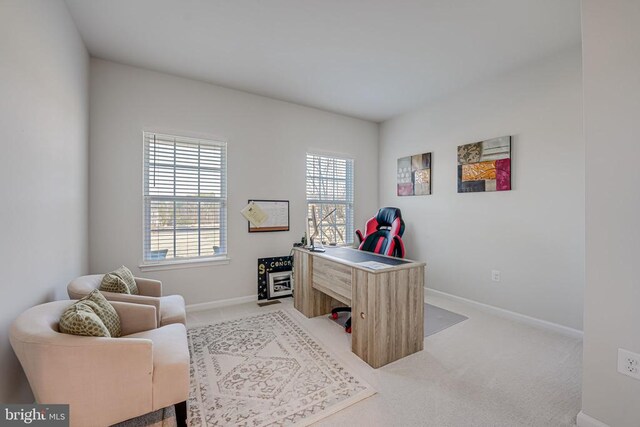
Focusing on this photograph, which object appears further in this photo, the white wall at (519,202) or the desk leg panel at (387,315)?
the white wall at (519,202)

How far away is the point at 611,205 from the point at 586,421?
1241 mm

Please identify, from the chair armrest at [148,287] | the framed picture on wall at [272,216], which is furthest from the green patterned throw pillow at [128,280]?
the framed picture on wall at [272,216]

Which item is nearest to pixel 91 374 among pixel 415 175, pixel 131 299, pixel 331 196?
pixel 131 299

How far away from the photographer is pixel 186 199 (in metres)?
3.28

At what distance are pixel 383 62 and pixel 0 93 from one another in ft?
9.70

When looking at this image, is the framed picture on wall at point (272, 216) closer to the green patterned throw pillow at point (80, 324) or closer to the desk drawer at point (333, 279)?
the desk drawer at point (333, 279)

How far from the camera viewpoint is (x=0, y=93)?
127cm

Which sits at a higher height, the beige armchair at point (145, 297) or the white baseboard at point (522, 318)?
the beige armchair at point (145, 297)

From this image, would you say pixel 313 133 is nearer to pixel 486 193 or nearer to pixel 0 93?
pixel 486 193

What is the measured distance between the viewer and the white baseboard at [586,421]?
4.81 feet

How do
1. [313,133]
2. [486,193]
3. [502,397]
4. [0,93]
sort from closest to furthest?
[0,93] < [502,397] < [486,193] < [313,133]

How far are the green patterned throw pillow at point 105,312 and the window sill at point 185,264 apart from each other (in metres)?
1.38

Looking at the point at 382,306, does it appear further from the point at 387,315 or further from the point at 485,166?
the point at 485,166

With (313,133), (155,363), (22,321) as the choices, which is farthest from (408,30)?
(22,321)
